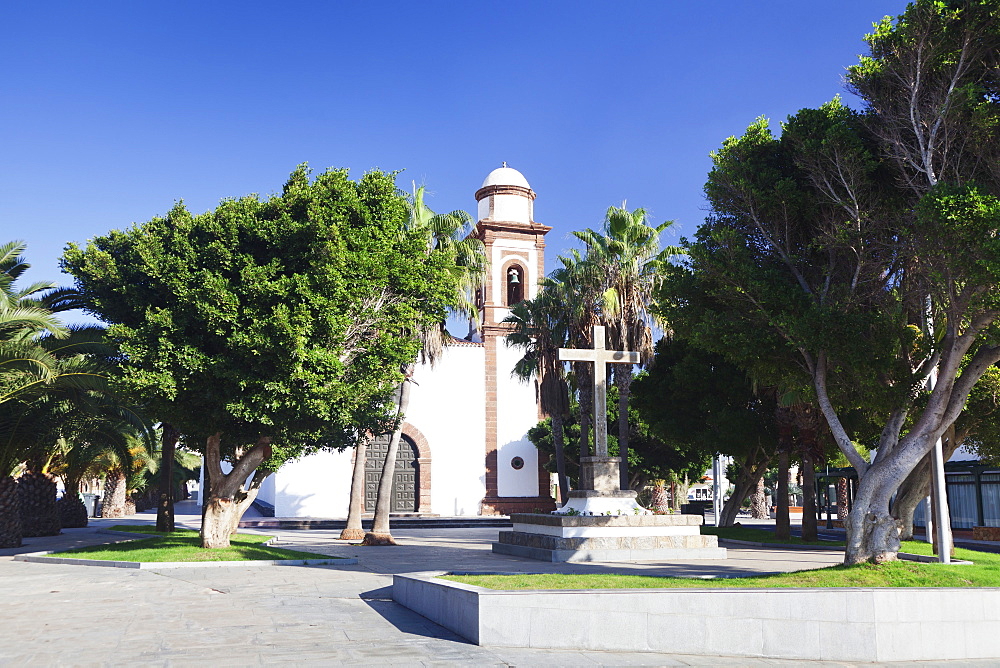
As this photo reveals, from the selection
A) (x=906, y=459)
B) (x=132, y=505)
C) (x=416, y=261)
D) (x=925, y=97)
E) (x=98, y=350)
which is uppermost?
(x=925, y=97)

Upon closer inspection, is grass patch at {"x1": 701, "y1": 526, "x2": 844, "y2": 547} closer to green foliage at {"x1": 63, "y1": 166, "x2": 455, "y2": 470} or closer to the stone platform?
the stone platform

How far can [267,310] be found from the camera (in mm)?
16047

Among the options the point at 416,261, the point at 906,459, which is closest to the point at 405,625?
the point at 906,459

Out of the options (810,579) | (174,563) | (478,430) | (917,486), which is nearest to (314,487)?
(478,430)

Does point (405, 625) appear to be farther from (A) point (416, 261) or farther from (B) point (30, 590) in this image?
(A) point (416, 261)

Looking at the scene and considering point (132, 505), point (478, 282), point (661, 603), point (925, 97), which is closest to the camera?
point (661, 603)

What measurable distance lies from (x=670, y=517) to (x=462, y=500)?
2228 cm

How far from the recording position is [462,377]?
40.8 metres

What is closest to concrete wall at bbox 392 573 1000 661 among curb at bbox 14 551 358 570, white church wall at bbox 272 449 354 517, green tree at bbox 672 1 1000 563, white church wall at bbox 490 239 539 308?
green tree at bbox 672 1 1000 563

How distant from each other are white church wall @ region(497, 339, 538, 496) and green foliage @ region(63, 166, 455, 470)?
22.0 meters

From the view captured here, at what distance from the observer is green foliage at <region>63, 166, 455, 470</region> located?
51.8 ft

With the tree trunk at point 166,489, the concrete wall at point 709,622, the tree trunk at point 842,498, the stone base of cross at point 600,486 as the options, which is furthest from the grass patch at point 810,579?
the tree trunk at point 842,498

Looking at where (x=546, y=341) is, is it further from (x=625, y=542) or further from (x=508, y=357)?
(x=508, y=357)

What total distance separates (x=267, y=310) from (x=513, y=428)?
84.9 feet
